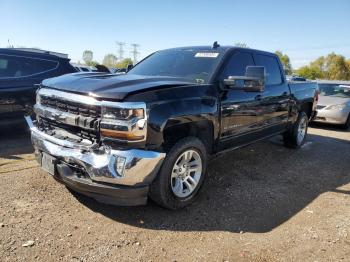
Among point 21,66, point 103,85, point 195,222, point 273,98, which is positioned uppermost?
point 21,66

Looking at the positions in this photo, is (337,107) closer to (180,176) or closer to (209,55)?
(209,55)

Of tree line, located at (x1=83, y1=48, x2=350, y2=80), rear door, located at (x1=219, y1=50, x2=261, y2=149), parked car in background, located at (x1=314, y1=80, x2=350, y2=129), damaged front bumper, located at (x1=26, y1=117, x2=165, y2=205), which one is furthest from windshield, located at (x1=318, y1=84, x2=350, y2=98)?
tree line, located at (x1=83, y1=48, x2=350, y2=80)

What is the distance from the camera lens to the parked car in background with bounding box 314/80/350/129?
32.8ft

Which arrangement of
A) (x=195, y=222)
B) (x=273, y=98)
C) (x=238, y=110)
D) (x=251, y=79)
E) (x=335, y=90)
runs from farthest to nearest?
1. (x=335, y=90)
2. (x=273, y=98)
3. (x=238, y=110)
4. (x=251, y=79)
5. (x=195, y=222)

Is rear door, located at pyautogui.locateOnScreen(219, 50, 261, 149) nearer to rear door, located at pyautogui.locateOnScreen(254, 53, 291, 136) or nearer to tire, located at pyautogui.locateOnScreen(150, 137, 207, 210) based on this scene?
rear door, located at pyautogui.locateOnScreen(254, 53, 291, 136)

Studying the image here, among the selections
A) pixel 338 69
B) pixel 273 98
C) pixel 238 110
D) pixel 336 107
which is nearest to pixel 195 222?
pixel 238 110

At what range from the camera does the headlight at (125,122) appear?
311cm

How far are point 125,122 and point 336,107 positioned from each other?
876cm

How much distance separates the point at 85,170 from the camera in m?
3.22

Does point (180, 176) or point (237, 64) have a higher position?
point (237, 64)

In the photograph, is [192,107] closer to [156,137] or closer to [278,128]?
[156,137]

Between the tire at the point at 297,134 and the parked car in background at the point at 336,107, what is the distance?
313cm

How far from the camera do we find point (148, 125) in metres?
3.20

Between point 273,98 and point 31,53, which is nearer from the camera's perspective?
point 273,98
